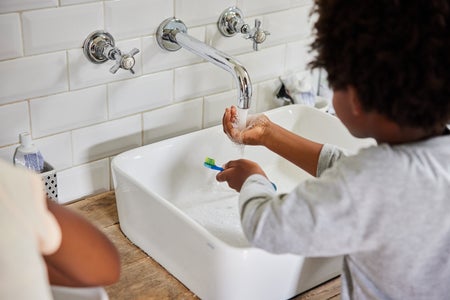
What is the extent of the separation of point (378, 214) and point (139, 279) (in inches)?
18.4

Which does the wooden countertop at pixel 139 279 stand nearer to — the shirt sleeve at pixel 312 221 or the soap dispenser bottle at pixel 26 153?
the soap dispenser bottle at pixel 26 153

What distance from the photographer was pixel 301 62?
1.65m

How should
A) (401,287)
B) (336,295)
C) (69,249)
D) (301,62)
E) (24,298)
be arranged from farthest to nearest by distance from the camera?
(301,62) < (336,295) < (401,287) < (69,249) < (24,298)

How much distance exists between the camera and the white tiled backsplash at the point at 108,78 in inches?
45.6

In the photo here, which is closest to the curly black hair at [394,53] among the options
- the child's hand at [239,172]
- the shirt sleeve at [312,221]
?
the shirt sleeve at [312,221]

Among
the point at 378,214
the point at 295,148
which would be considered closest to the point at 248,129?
the point at 295,148

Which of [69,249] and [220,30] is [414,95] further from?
[220,30]

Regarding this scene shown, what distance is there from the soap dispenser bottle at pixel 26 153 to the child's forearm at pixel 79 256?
0.38m

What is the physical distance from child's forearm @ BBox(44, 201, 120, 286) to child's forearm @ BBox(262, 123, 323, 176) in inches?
18.1

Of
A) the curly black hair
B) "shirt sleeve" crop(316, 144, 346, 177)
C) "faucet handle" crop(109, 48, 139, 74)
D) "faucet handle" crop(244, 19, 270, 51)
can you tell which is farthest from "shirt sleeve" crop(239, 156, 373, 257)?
"faucet handle" crop(244, 19, 270, 51)

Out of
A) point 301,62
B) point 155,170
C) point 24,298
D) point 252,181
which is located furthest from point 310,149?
point 24,298

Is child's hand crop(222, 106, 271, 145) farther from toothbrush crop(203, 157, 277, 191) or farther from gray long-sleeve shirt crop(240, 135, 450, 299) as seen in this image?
gray long-sleeve shirt crop(240, 135, 450, 299)

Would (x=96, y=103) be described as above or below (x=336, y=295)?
above

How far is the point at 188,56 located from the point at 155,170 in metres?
0.24
